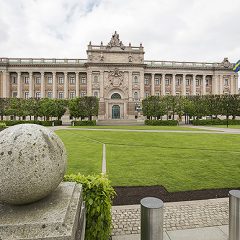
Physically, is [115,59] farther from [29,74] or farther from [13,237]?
[13,237]

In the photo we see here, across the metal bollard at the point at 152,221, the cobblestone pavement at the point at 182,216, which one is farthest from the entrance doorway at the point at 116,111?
the metal bollard at the point at 152,221

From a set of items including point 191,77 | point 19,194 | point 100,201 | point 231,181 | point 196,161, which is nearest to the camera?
point 19,194

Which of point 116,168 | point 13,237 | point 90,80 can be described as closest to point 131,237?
point 13,237

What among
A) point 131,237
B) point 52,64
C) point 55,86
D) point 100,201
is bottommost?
point 131,237

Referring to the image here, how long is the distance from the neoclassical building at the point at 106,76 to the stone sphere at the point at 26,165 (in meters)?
68.2

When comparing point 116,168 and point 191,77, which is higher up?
point 191,77

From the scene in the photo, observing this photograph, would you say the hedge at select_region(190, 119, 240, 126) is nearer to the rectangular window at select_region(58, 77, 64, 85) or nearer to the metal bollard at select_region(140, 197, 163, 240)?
the rectangular window at select_region(58, 77, 64, 85)

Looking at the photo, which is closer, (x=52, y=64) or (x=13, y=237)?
(x=13, y=237)

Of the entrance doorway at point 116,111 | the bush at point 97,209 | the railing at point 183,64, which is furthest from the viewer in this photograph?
the railing at point 183,64

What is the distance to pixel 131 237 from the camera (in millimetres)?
4691

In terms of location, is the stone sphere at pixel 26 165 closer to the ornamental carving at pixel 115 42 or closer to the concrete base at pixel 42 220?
the concrete base at pixel 42 220

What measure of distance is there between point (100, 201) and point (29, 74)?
78903mm

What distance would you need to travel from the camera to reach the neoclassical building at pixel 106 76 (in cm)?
7169

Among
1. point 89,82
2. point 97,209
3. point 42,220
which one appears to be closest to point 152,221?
point 97,209
